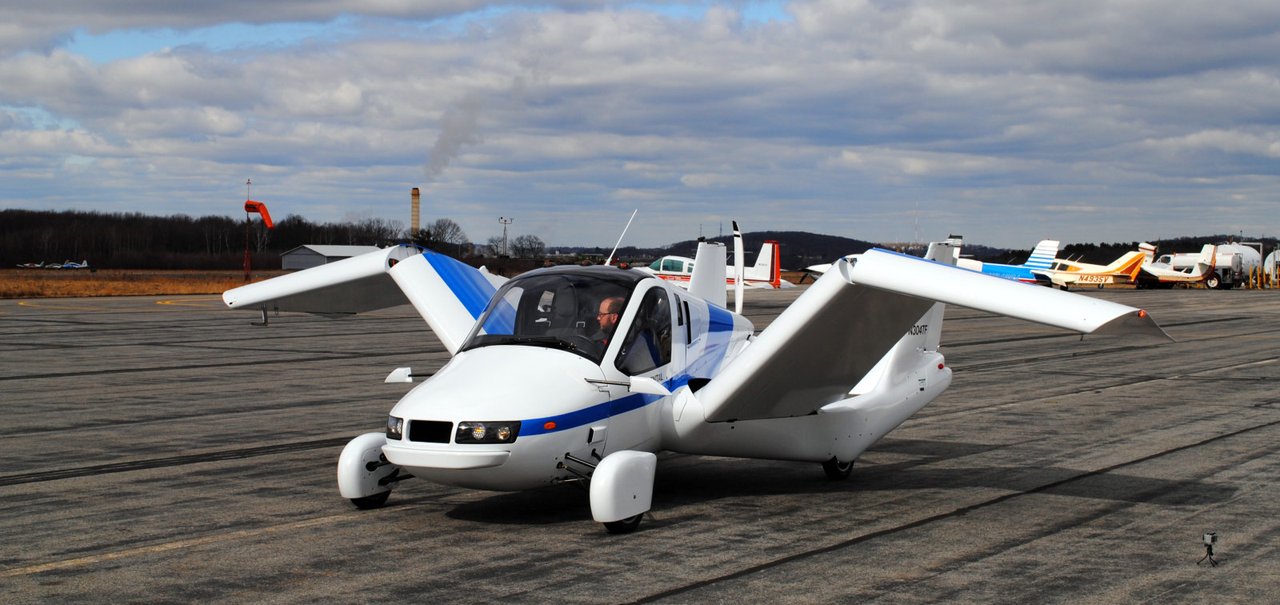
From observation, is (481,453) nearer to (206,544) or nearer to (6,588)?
(206,544)

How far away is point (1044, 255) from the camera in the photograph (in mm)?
80375

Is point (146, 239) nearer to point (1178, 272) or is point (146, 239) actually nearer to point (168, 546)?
point (1178, 272)

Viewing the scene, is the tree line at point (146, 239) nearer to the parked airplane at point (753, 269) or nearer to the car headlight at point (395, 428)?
the parked airplane at point (753, 269)

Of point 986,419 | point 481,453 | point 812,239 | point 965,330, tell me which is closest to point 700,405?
point 481,453

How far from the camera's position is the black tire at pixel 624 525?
867 cm

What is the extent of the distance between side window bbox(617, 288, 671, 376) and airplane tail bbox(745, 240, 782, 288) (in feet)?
149

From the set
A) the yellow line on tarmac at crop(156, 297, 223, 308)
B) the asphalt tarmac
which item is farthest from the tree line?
the asphalt tarmac

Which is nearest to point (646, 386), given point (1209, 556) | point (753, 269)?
point (1209, 556)

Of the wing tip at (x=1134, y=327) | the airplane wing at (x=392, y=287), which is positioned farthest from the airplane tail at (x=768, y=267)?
the wing tip at (x=1134, y=327)

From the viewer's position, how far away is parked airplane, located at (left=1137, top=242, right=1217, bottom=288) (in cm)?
8525

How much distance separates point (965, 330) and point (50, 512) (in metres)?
A: 31.1

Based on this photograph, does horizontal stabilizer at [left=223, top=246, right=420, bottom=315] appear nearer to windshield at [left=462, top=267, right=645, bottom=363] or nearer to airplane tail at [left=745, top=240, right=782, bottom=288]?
windshield at [left=462, top=267, right=645, bottom=363]

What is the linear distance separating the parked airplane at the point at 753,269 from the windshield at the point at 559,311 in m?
41.1

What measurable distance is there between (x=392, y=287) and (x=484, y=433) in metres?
5.43
